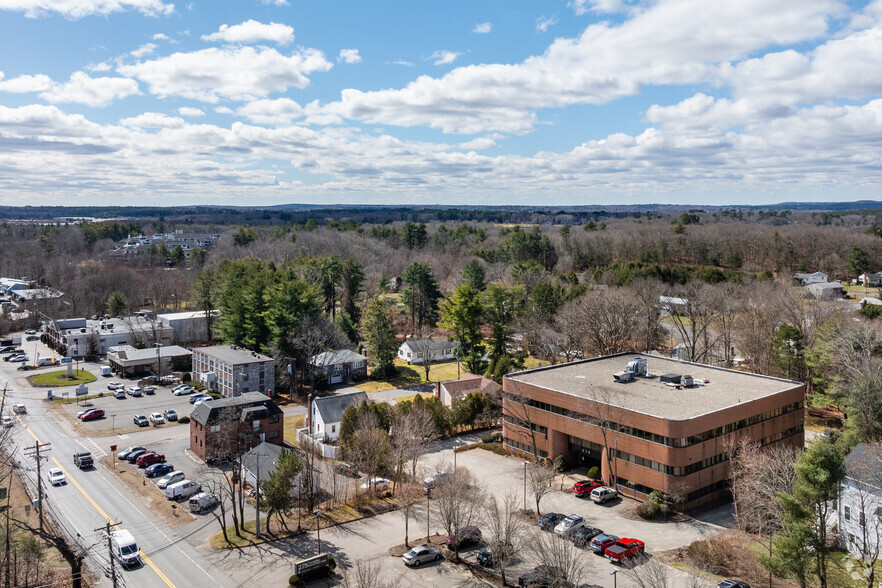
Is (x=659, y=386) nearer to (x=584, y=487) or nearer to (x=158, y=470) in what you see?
(x=584, y=487)

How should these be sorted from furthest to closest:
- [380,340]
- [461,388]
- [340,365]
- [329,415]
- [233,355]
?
[380,340] < [340,365] < [233,355] < [461,388] < [329,415]

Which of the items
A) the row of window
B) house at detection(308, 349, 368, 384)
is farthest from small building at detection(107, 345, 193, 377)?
the row of window

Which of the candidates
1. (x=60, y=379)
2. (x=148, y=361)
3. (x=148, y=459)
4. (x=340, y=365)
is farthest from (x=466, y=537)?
(x=60, y=379)

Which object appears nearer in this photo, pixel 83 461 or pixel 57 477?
pixel 57 477

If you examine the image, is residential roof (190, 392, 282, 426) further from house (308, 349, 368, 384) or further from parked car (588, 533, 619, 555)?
parked car (588, 533, 619, 555)

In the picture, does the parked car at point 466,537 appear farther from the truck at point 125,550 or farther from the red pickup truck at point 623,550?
the truck at point 125,550

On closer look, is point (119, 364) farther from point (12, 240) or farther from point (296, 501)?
point (12, 240)
